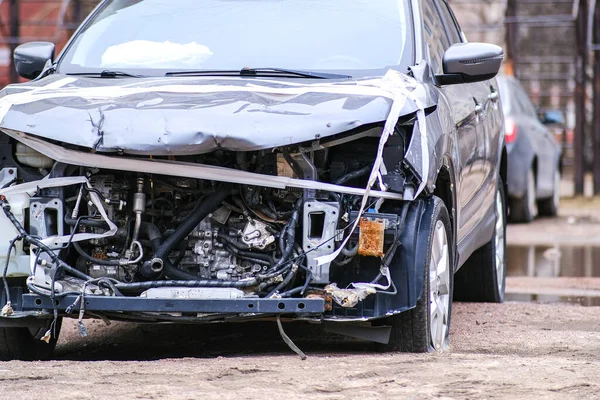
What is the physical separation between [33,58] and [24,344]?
5.60 feet

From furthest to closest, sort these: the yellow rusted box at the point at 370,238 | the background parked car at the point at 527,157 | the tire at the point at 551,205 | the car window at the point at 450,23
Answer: the tire at the point at 551,205, the background parked car at the point at 527,157, the car window at the point at 450,23, the yellow rusted box at the point at 370,238

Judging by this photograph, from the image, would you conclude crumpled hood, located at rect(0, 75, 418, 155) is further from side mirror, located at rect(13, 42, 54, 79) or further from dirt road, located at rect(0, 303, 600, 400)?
side mirror, located at rect(13, 42, 54, 79)

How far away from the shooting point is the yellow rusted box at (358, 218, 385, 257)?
4836mm

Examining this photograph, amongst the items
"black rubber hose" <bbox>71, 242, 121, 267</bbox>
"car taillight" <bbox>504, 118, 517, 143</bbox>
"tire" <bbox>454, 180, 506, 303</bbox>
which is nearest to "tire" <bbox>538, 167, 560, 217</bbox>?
"car taillight" <bbox>504, 118, 517, 143</bbox>

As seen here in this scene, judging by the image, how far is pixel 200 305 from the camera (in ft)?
15.6

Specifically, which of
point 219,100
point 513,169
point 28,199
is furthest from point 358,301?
point 513,169

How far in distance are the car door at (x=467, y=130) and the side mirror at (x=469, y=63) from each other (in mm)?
91

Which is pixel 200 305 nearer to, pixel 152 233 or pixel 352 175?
pixel 152 233

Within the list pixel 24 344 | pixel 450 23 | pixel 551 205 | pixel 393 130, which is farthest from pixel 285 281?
pixel 551 205

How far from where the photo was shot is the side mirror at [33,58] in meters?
6.43

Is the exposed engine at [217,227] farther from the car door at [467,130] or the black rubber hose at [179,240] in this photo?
the car door at [467,130]

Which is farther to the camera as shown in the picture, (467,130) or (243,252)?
(467,130)

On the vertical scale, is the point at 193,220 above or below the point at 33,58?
below

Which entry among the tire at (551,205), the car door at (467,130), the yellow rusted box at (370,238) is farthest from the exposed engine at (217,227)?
the tire at (551,205)
